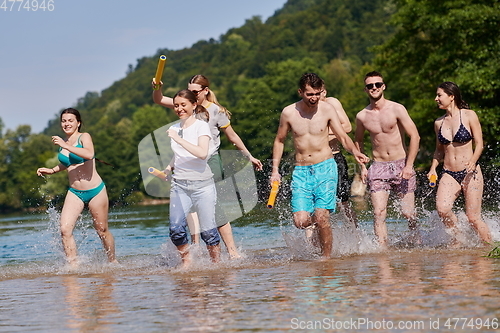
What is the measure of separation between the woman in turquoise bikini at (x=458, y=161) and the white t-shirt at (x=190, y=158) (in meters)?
3.00

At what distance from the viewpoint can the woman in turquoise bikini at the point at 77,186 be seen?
9719mm

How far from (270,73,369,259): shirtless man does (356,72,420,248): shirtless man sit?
1.10 meters

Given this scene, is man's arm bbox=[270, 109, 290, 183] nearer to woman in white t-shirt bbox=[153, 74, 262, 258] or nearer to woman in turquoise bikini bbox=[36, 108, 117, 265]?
woman in white t-shirt bbox=[153, 74, 262, 258]

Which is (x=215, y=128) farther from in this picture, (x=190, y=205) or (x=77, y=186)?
(x=77, y=186)

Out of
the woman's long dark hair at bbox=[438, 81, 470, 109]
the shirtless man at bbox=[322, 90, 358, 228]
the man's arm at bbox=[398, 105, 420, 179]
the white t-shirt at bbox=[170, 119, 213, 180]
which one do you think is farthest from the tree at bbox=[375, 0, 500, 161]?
the white t-shirt at bbox=[170, 119, 213, 180]

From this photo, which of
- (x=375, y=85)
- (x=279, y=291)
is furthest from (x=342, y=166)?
(x=279, y=291)

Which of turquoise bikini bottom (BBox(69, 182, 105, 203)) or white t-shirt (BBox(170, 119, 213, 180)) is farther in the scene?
turquoise bikini bottom (BBox(69, 182, 105, 203))

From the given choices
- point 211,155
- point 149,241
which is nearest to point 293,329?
point 211,155

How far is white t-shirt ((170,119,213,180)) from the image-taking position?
852cm

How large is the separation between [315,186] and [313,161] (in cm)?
29

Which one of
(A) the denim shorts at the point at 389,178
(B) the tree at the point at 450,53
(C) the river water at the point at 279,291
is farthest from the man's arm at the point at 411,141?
(B) the tree at the point at 450,53

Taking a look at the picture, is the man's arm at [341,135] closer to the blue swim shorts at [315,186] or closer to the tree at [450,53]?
→ the blue swim shorts at [315,186]

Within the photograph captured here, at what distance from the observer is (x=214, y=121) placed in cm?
924

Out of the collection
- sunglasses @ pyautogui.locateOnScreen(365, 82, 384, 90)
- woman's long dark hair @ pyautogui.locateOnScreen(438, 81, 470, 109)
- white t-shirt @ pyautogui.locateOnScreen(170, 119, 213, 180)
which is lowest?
white t-shirt @ pyautogui.locateOnScreen(170, 119, 213, 180)
